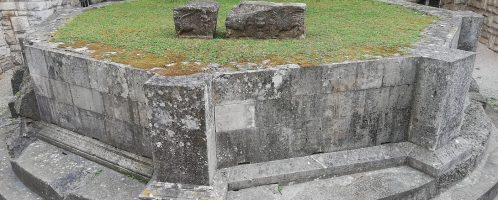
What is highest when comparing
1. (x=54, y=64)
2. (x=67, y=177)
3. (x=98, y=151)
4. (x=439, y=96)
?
(x=54, y=64)

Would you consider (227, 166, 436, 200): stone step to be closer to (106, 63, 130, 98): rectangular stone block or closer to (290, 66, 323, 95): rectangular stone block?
(290, 66, 323, 95): rectangular stone block

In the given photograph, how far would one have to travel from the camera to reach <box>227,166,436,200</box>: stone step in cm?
428

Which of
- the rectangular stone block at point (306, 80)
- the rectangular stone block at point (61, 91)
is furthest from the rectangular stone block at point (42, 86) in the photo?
the rectangular stone block at point (306, 80)

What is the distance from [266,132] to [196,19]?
7.54 feet

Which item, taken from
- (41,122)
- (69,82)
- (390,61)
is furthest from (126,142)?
(390,61)

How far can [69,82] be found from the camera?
503 centimetres

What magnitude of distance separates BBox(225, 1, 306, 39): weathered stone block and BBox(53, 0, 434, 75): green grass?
0.20 meters

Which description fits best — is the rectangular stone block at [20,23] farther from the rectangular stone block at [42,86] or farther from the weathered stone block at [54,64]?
the weathered stone block at [54,64]

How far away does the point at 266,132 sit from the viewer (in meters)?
4.43

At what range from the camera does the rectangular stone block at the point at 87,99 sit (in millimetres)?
4867

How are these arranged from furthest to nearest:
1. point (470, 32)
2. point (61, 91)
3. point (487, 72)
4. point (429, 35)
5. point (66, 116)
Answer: point (487, 72) < point (470, 32) < point (429, 35) < point (66, 116) < point (61, 91)

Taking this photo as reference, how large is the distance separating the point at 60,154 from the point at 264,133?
2.76 meters

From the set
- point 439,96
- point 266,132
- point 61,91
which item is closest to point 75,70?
point 61,91

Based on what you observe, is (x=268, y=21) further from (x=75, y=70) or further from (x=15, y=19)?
(x=15, y=19)
